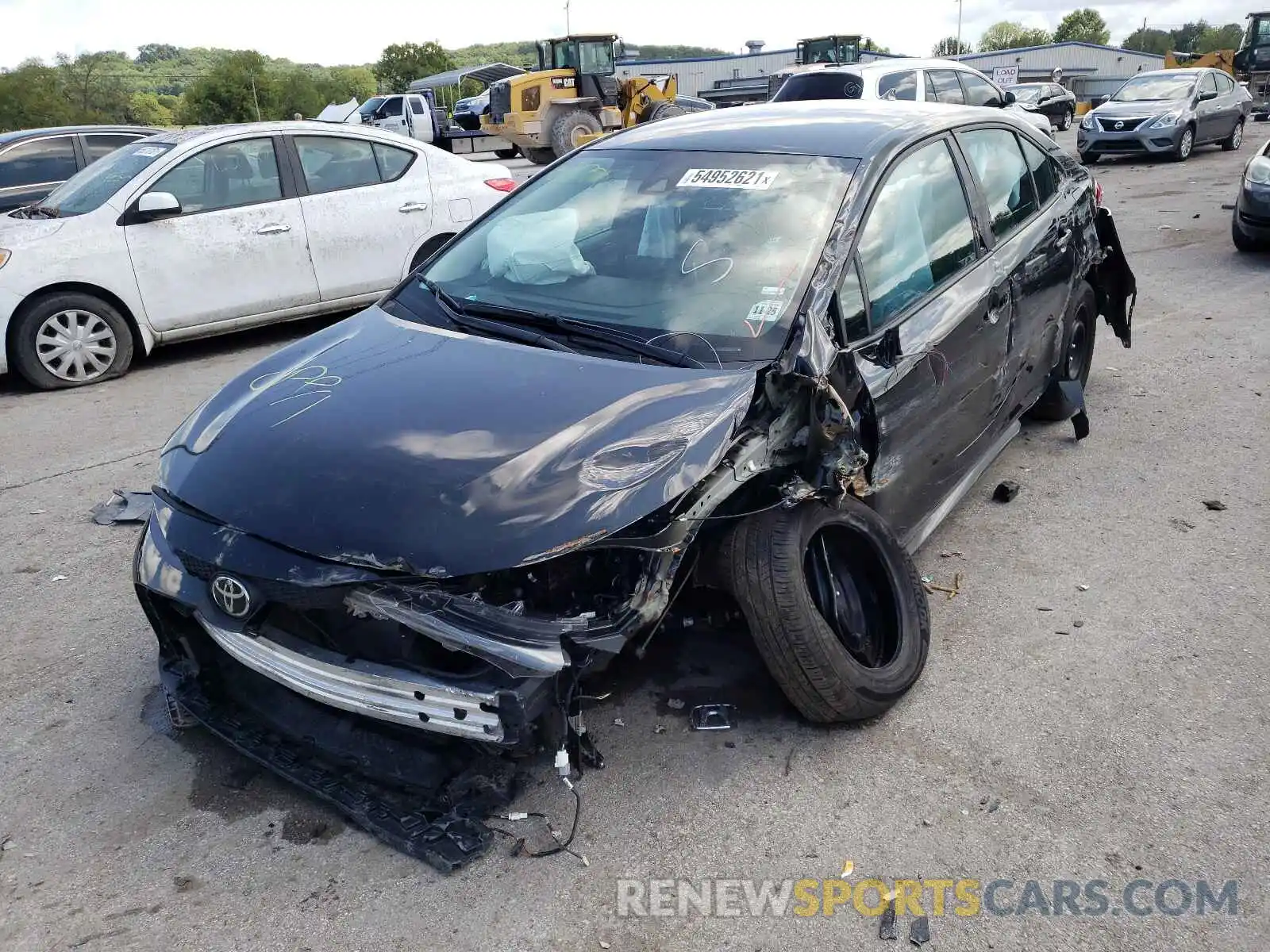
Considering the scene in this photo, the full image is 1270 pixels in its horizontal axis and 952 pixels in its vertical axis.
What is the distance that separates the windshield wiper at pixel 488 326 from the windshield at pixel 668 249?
0.14 feet

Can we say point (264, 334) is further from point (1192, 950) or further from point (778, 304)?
point (1192, 950)

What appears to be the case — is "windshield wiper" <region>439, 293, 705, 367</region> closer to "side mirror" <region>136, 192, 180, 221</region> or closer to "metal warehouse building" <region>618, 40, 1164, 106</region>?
"side mirror" <region>136, 192, 180, 221</region>

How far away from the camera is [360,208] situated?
304 inches

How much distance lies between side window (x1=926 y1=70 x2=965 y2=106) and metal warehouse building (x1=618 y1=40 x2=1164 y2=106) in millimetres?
26441

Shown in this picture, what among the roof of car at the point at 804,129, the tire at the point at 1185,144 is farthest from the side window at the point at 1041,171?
the tire at the point at 1185,144

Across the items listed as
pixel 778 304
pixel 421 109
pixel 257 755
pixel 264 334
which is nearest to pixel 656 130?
pixel 778 304

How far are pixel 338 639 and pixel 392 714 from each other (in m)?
0.27

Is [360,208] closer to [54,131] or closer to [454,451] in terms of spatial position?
[54,131]

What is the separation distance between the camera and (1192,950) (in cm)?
229

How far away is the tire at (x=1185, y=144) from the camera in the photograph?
1731cm

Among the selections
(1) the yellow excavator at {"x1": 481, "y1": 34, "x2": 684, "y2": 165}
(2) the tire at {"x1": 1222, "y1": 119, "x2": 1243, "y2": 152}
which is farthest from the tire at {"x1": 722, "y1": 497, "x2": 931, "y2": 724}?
(1) the yellow excavator at {"x1": 481, "y1": 34, "x2": 684, "y2": 165}

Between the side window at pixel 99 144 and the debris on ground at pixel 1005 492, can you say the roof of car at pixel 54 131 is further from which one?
the debris on ground at pixel 1005 492

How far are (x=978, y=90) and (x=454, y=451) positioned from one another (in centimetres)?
1309

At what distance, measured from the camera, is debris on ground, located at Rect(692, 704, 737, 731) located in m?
3.09
